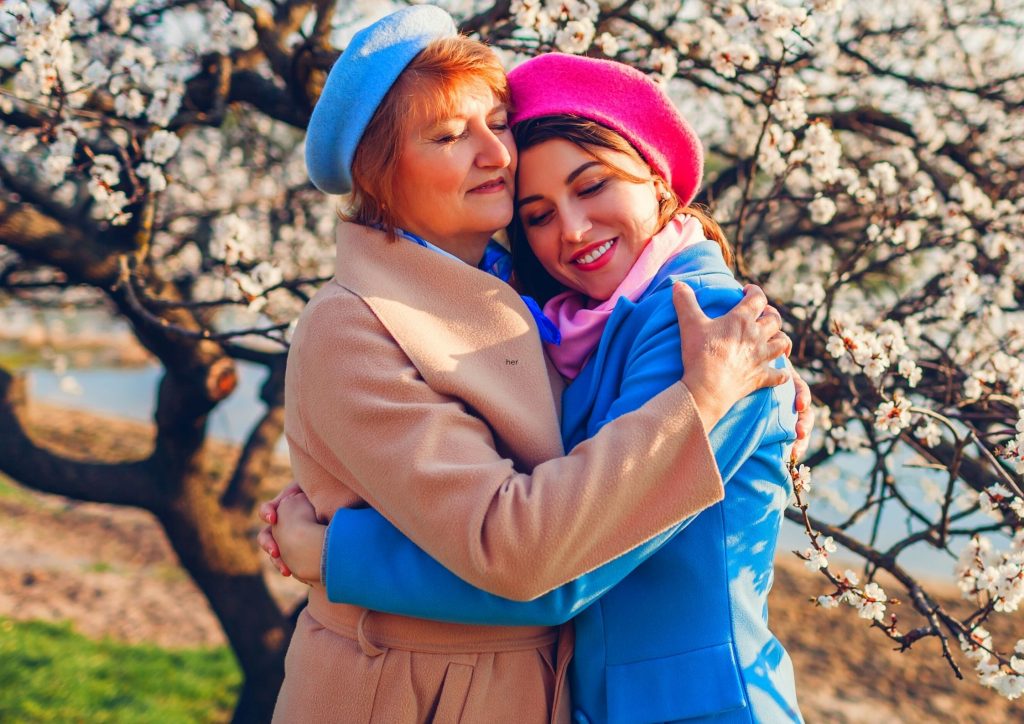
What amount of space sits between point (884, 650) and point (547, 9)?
15.5ft

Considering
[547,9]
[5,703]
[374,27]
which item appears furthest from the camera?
[5,703]

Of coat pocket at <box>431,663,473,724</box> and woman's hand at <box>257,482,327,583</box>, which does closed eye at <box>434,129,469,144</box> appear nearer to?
woman's hand at <box>257,482,327,583</box>

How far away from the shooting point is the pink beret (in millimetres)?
1642

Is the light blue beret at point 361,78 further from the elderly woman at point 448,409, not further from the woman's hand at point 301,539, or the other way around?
the woman's hand at point 301,539

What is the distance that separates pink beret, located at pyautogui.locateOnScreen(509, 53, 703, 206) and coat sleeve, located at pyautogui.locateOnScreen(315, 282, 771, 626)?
409 mm

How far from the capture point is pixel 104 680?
3945 millimetres

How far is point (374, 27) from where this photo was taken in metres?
1.60

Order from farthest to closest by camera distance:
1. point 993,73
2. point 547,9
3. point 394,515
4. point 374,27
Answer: point 993,73, point 547,9, point 374,27, point 394,515

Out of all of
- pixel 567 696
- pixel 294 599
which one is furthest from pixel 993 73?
pixel 294 599

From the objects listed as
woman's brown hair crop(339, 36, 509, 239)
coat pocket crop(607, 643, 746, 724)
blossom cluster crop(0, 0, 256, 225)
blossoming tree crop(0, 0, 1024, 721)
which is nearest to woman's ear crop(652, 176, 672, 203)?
woman's brown hair crop(339, 36, 509, 239)

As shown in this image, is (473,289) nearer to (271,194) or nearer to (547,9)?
(547,9)

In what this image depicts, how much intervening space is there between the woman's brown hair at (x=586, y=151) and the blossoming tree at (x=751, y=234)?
0.62 meters

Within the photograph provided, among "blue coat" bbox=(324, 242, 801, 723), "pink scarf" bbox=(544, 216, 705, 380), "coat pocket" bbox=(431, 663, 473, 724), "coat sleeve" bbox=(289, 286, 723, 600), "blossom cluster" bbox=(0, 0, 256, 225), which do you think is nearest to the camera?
"coat sleeve" bbox=(289, 286, 723, 600)

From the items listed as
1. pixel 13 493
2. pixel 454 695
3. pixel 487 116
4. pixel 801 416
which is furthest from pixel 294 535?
pixel 13 493
